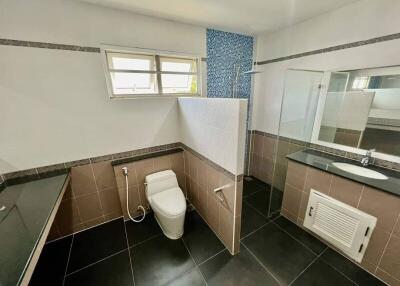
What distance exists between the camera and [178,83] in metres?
2.25

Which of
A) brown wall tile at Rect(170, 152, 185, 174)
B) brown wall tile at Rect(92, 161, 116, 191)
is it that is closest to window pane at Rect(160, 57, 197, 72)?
brown wall tile at Rect(170, 152, 185, 174)

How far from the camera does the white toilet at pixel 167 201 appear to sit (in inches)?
68.9

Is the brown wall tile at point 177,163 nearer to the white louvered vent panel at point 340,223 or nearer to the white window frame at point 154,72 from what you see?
the white window frame at point 154,72

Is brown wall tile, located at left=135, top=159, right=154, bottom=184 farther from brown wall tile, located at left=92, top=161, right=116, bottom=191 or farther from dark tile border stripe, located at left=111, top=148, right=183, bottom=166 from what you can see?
brown wall tile, located at left=92, top=161, right=116, bottom=191

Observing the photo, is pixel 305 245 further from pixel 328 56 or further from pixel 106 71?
pixel 106 71

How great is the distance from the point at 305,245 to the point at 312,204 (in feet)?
1.41

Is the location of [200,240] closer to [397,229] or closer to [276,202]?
[276,202]

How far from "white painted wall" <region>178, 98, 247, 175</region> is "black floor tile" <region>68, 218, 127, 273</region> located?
1.33 meters

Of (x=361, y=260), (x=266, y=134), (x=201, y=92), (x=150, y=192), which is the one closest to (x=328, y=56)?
(x=266, y=134)

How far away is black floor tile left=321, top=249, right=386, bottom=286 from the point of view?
1.42m

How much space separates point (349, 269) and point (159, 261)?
173cm

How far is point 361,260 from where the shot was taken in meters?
1.49

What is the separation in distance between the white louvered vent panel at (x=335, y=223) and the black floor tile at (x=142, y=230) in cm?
172

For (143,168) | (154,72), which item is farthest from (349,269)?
(154,72)
